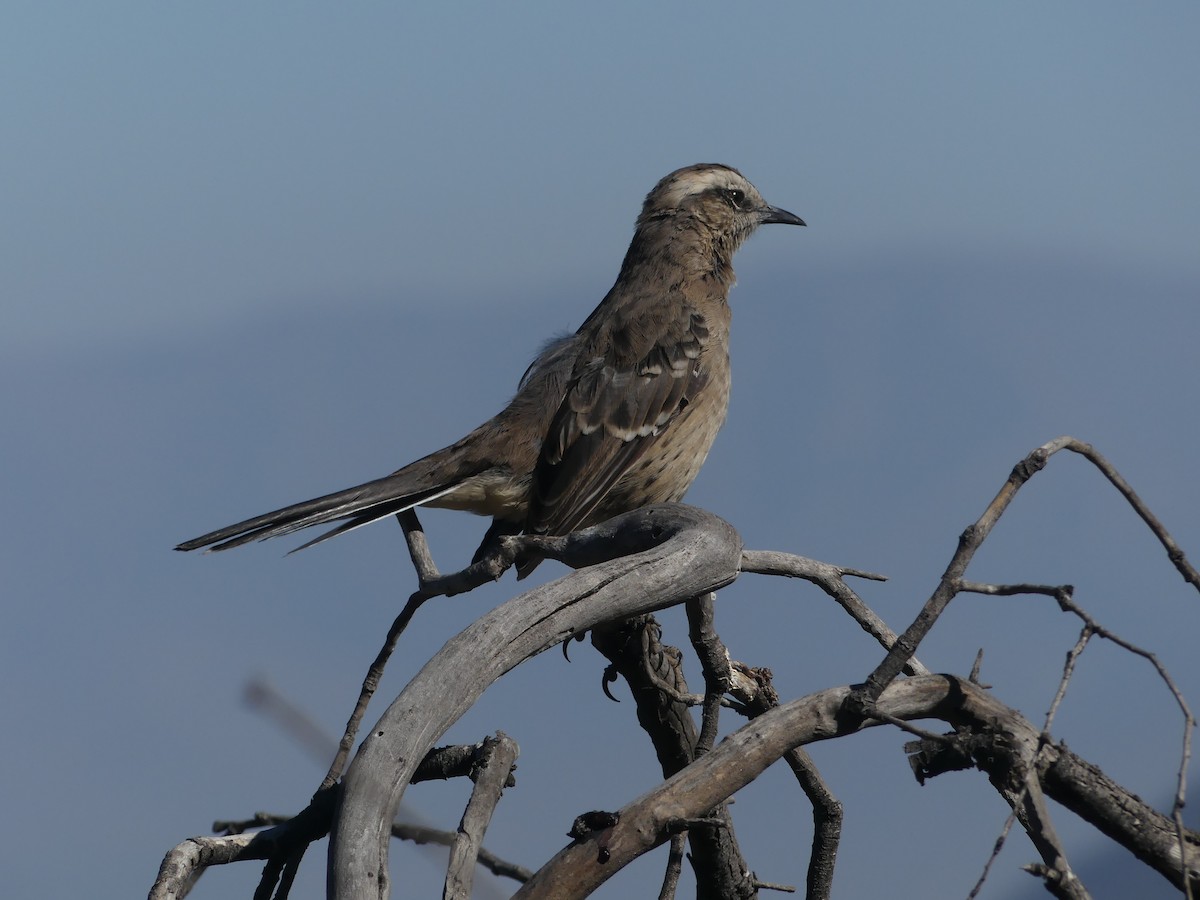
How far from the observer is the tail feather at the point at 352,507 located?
152 inches

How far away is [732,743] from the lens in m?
2.56

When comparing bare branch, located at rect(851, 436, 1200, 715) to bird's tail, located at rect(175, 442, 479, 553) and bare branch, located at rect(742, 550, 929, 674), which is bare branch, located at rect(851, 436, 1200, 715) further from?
bird's tail, located at rect(175, 442, 479, 553)

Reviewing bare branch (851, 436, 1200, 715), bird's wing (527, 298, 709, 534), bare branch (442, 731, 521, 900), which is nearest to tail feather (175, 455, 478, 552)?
bird's wing (527, 298, 709, 534)

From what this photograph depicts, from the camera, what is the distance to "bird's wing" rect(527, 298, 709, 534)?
5078 millimetres

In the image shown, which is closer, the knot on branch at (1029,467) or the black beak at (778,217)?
the knot on branch at (1029,467)

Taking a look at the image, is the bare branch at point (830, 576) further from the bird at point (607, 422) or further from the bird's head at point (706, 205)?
the bird's head at point (706, 205)

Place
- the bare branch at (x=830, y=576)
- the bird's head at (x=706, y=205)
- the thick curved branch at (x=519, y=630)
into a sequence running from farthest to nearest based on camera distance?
1. the bird's head at (x=706, y=205)
2. the bare branch at (x=830, y=576)
3. the thick curved branch at (x=519, y=630)

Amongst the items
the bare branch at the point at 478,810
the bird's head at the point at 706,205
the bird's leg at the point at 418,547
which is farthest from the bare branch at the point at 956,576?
the bird's head at the point at 706,205

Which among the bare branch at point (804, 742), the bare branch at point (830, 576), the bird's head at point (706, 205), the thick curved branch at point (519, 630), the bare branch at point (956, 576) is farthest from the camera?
the bird's head at point (706, 205)

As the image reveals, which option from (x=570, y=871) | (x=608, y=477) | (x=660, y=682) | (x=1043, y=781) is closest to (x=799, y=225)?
(x=608, y=477)

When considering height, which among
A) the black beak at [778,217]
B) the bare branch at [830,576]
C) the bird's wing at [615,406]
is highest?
the black beak at [778,217]

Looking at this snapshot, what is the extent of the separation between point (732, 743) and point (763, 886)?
137cm

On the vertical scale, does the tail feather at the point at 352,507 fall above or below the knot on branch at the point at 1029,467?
below

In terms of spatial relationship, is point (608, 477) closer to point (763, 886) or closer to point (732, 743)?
point (763, 886)
